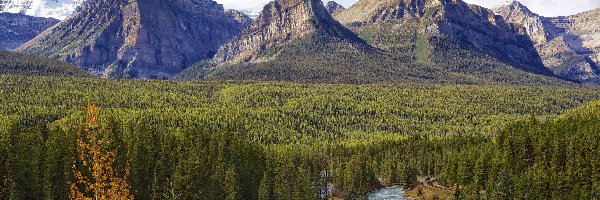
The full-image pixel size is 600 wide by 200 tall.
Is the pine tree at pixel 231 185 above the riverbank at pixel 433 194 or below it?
above

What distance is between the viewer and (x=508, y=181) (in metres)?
154

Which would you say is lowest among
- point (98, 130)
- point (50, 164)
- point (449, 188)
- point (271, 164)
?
point (449, 188)

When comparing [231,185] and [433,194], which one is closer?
[231,185]

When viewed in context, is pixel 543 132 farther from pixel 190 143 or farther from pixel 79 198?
pixel 79 198

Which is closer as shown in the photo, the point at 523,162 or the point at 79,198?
the point at 79,198

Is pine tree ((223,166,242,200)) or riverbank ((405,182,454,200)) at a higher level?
pine tree ((223,166,242,200))

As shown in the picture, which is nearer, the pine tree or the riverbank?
the pine tree

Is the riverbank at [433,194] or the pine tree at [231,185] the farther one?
the riverbank at [433,194]

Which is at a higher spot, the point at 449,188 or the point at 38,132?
the point at 38,132

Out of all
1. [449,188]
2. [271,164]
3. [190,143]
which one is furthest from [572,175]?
[190,143]

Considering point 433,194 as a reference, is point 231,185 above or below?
above

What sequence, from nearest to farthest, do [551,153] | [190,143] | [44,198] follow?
[44,198], [190,143], [551,153]

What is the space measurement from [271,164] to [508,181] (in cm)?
6660

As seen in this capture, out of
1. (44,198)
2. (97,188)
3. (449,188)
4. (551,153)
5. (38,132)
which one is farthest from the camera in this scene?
(449,188)
